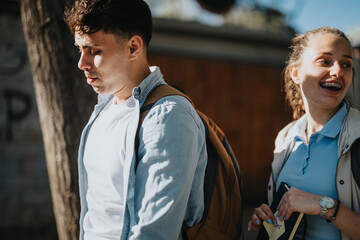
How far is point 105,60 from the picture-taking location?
5.38ft

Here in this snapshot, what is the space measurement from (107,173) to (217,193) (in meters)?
0.52

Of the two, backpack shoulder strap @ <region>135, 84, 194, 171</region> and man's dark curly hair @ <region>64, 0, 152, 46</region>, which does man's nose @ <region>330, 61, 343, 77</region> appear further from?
man's dark curly hair @ <region>64, 0, 152, 46</region>

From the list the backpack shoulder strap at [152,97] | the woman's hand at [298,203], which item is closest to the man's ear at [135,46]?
the backpack shoulder strap at [152,97]

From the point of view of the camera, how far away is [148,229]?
1378 mm

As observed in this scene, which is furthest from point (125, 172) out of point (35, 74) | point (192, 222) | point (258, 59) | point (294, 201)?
point (258, 59)

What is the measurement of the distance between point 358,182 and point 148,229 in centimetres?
93

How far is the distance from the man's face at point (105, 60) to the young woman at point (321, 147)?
952 mm

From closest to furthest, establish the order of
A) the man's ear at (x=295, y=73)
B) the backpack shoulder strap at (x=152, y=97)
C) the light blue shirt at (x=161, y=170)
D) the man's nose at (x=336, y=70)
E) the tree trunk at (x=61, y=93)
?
the light blue shirt at (x=161, y=170), the backpack shoulder strap at (x=152, y=97), the man's nose at (x=336, y=70), the man's ear at (x=295, y=73), the tree trunk at (x=61, y=93)

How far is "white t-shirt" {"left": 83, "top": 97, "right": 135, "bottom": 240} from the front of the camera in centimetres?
156

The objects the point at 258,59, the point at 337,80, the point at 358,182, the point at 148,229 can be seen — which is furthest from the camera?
the point at 258,59

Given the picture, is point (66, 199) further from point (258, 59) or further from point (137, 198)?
point (258, 59)

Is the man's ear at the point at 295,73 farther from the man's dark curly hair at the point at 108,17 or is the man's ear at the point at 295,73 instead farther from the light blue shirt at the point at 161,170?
the man's dark curly hair at the point at 108,17

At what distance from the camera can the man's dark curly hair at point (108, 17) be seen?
160cm

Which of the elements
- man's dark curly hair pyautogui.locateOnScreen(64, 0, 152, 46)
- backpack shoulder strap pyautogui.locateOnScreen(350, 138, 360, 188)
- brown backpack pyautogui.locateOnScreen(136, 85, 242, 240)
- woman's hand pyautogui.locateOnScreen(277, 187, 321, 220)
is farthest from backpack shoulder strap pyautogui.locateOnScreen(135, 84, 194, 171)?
backpack shoulder strap pyautogui.locateOnScreen(350, 138, 360, 188)
